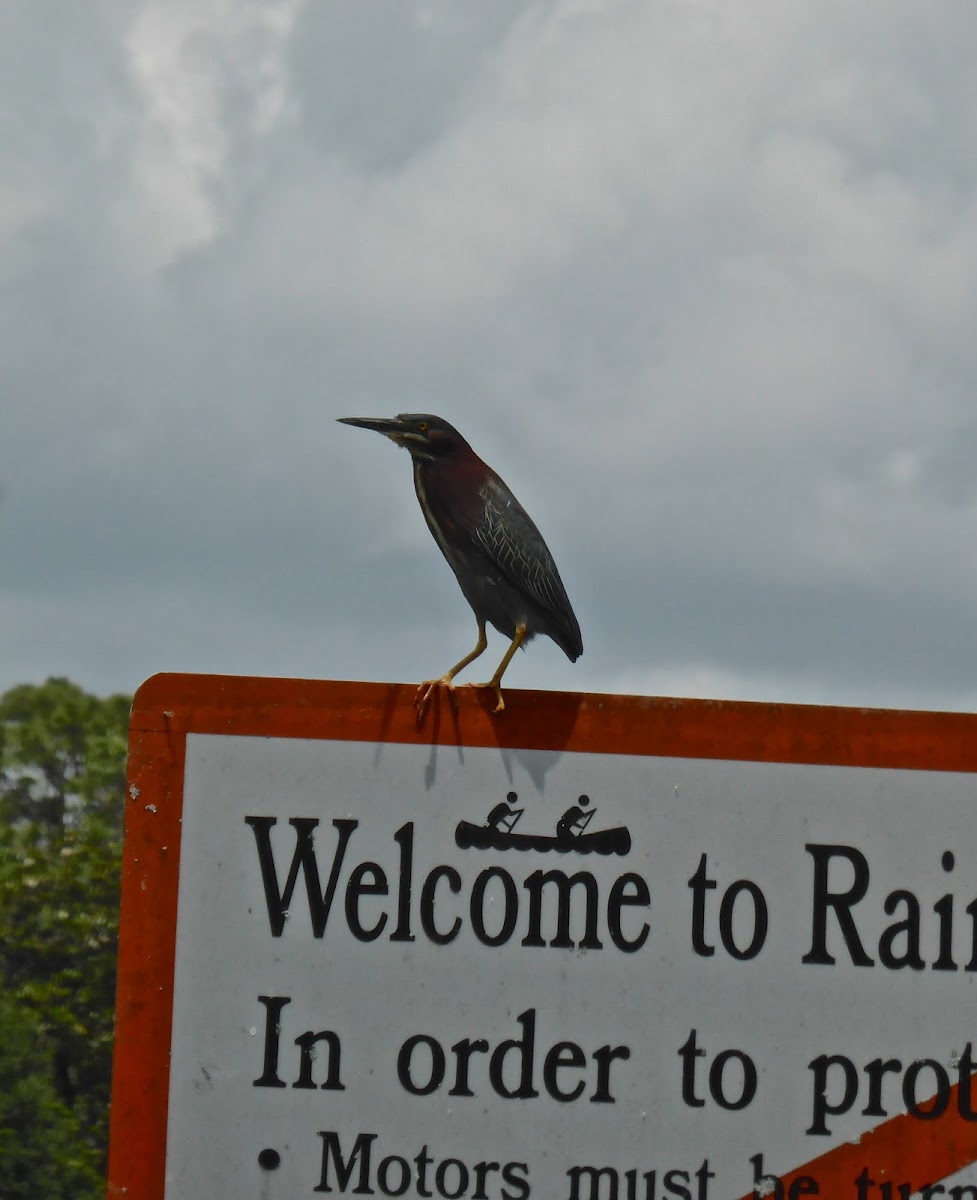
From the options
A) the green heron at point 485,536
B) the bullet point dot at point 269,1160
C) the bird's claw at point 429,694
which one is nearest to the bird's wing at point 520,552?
the green heron at point 485,536

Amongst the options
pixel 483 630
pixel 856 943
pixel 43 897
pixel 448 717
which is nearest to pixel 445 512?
pixel 483 630

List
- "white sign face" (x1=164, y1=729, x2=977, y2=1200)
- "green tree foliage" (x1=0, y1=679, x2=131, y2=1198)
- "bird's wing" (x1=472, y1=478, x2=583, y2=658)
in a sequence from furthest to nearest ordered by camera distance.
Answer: "green tree foliage" (x1=0, y1=679, x2=131, y2=1198), "bird's wing" (x1=472, y1=478, x2=583, y2=658), "white sign face" (x1=164, y1=729, x2=977, y2=1200)

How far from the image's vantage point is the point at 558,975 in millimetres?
2557

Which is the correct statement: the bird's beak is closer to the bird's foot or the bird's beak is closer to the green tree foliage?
the bird's foot

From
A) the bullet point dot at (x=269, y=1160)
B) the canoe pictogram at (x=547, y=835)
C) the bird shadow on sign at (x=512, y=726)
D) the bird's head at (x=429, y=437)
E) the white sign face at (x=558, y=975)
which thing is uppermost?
the bird's head at (x=429, y=437)

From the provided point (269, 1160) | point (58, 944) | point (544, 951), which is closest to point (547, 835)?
point (544, 951)

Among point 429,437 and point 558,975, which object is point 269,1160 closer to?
point 558,975

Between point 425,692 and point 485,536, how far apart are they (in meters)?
0.58

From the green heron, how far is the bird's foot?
1.57 feet

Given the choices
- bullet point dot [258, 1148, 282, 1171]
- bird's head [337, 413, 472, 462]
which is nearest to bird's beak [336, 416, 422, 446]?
bird's head [337, 413, 472, 462]

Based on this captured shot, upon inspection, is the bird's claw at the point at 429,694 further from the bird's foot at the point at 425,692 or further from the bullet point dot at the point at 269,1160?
the bullet point dot at the point at 269,1160

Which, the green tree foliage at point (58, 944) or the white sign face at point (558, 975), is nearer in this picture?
the white sign face at point (558, 975)

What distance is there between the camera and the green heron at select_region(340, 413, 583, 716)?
3.13 metres

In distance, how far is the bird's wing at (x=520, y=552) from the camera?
123 inches
